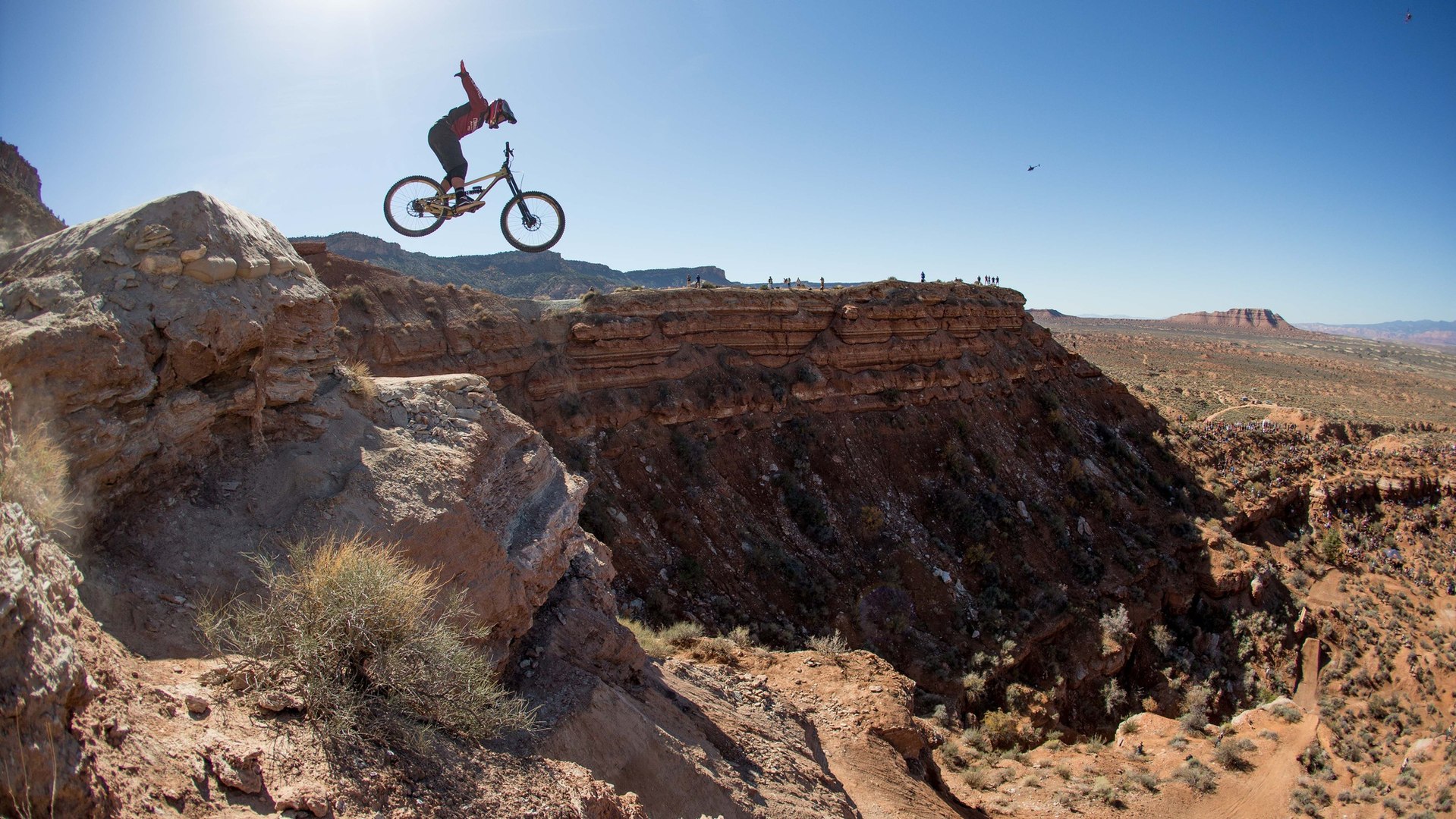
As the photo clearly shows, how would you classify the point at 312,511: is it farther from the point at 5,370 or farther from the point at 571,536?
the point at 571,536

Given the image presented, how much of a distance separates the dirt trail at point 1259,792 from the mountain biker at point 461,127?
14.5m

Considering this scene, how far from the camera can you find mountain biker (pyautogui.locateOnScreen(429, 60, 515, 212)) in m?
8.94

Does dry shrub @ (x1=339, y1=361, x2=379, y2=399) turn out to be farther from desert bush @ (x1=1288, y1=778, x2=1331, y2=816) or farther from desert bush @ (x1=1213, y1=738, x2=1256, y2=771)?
desert bush @ (x1=1288, y1=778, x2=1331, y2=816)

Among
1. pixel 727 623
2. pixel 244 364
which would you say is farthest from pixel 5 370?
pixel 727 623

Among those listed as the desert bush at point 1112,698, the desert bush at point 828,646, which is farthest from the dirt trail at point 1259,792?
the desert bush at point 828,646

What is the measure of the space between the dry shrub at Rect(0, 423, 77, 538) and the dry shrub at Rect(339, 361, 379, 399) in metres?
2.23

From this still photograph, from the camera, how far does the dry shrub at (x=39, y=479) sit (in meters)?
3.33

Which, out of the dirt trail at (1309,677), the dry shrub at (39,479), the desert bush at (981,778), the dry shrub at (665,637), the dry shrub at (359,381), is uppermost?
the dry shrub at (359,381)

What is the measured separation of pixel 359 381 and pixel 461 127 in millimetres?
4717

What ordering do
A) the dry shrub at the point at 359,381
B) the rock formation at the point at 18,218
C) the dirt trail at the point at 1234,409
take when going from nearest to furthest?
the dry shrub at the point at 359,381, the rock formation at the point at 18,218, the dirt trail at the point at 1234,409

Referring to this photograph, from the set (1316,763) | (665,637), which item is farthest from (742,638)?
(1316,763)

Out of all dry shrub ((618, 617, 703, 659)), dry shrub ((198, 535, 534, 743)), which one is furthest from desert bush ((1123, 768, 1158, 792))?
dry shrub ((198, 535, 534, 743))

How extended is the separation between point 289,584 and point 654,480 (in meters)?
12.5

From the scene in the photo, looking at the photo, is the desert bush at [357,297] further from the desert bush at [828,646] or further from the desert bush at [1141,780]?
the desert bush at [1141,780]
